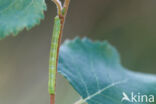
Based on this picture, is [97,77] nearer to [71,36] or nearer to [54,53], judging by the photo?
[54,53]

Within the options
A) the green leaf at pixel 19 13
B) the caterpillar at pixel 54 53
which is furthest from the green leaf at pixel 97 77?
the green leaf at pixel 19 13

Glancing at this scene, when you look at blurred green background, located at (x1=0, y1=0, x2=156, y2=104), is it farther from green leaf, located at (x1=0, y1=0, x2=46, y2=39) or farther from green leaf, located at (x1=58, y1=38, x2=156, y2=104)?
green leaf, located at (x1=0, y1=0, x2=46, y2=39)

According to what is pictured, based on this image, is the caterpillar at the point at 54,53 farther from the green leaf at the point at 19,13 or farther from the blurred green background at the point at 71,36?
the blurred green background at the point at 71,36

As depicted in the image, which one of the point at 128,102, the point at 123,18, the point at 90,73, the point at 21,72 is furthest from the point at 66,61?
the point at 123,18

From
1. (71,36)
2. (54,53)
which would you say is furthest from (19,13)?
(71,36)

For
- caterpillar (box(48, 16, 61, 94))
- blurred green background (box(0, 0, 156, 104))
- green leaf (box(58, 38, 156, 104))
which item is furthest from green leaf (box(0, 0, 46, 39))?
blurred green background (box(0, 0, 156, 104))

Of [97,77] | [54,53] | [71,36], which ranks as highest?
[54,53]
